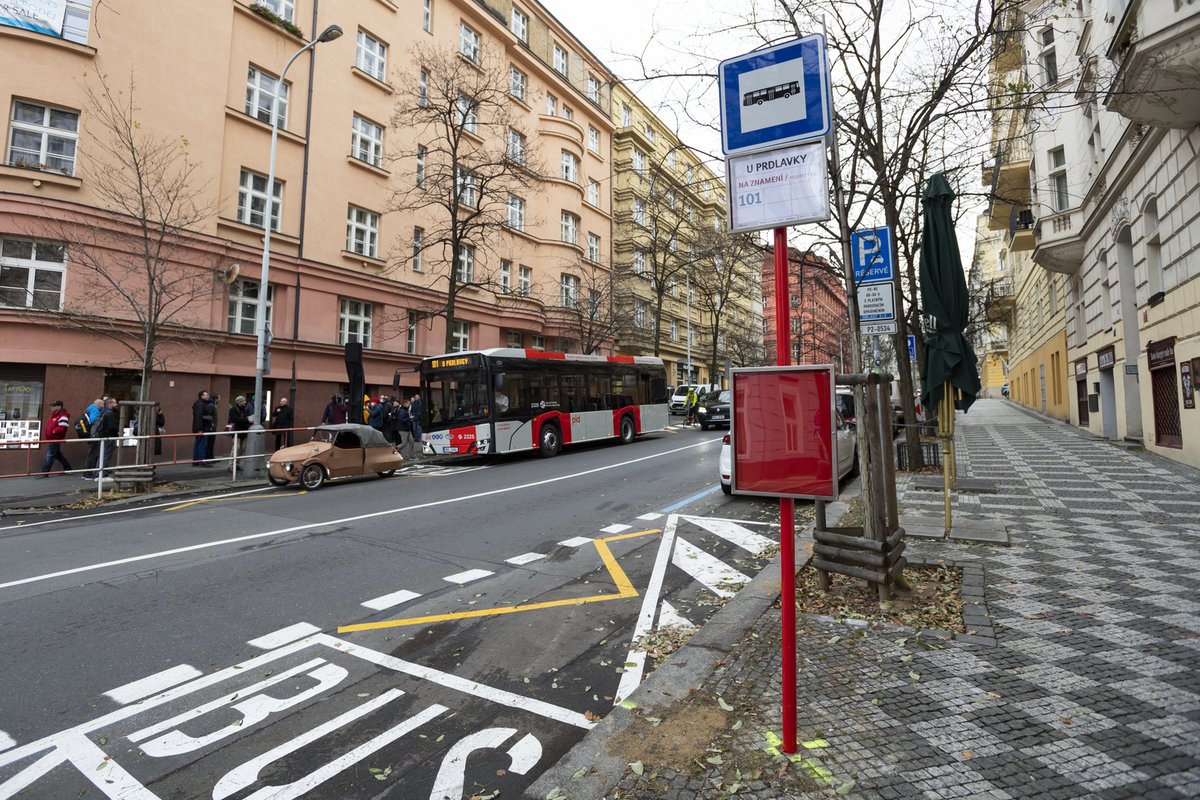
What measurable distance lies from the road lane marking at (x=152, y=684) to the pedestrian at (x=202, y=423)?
43.2ft

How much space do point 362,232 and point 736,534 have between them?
2111 cm

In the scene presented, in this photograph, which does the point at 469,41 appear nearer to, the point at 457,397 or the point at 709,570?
the point at 457,397

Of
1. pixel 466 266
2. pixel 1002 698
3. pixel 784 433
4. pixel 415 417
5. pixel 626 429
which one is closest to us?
pixel 784 433

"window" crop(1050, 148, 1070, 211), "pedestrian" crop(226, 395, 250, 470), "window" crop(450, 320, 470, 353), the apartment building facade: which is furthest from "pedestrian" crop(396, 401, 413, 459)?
"window" crop(1050, 148, 1070, 211)

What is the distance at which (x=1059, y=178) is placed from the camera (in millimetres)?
21812

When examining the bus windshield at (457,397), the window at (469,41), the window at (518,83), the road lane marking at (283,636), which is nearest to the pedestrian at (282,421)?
the bus windshield at (457,397)

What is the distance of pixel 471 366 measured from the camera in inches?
648

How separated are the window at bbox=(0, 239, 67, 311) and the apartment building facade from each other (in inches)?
1.7

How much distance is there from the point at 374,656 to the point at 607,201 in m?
38.3

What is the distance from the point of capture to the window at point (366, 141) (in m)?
23.3

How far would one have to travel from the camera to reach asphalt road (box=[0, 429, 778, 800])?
2980 mm

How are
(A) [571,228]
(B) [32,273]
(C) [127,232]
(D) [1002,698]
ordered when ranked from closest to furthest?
(D) [1002,698] → (B) [32,273] → (C) [127,232] → (A) [571,228]

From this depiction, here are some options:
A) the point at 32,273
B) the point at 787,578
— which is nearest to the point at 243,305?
the point at 32,273

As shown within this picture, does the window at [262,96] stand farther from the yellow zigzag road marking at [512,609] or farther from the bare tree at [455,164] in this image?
the yellow zigzag road marking at [512,609]
